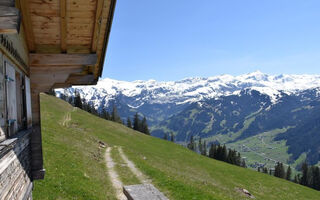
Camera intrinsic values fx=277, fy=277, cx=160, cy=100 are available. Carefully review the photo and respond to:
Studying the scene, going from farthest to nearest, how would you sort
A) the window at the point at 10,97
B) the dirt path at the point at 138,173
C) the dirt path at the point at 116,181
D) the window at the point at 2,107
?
the dirt path at the point at 138,173, the dirt path at the point at 116,181, the window at the point at 10,97, the window at the point at 2,107

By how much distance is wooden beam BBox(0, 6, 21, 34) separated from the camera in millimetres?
4953

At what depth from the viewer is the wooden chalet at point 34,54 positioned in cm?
642

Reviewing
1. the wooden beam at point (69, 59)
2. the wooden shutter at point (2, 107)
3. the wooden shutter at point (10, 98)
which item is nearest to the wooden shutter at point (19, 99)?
the wooden beam at point (69, 59)

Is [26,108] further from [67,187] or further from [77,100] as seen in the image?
[77,100]

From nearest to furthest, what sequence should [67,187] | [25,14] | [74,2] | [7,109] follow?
[74,2] < [25,14] < [7,109] < [67,187]

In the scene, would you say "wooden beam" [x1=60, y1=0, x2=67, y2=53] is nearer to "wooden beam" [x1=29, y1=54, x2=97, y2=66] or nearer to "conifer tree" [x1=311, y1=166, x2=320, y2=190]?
"wooden beam" [x1=29, y1=54, x2=97, y2=66]

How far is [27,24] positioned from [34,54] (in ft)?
9.39

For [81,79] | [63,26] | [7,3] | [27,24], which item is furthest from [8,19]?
[81,79]

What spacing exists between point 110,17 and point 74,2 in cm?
97

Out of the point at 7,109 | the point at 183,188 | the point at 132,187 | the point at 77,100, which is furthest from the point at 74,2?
the point at 77,100

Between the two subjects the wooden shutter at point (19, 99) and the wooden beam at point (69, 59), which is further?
the wooden shutter at point (19, 99)

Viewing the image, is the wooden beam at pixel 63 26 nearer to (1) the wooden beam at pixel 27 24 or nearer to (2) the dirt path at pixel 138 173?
(1) the wooden beam at pixel 27 24

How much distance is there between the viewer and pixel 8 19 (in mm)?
4961

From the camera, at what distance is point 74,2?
6.32m
